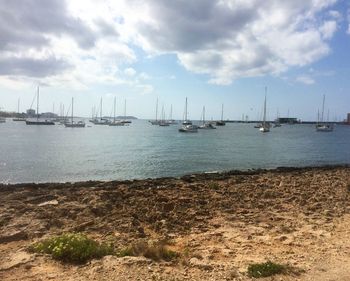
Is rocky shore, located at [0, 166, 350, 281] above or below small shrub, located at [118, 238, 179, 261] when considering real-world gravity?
below

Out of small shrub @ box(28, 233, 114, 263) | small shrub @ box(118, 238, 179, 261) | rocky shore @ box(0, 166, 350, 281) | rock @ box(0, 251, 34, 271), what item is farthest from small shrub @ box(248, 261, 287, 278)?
rock @ box(0, 251, 34, 271)

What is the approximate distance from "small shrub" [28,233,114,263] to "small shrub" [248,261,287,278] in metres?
3.08

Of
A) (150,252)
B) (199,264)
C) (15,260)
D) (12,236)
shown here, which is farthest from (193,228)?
(15,260)

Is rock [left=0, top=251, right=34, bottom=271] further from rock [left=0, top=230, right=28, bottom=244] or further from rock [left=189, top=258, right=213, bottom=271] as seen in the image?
rock [left=189, top=258, right=213, bottom=271]

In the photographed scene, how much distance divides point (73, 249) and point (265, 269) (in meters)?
3.93

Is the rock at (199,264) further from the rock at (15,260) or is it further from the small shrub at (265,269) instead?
the rock at (15,260)

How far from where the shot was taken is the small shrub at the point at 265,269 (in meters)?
7.73

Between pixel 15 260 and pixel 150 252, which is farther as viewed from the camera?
pixel 150 252

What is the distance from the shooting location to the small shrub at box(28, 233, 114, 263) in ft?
28.0

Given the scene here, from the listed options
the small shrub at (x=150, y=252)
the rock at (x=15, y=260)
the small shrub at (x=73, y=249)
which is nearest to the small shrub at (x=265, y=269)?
the small shrub at (x=150, y=252)

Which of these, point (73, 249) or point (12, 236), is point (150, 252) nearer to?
point (73, 249)

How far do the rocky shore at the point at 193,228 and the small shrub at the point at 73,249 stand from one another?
27 centimetres

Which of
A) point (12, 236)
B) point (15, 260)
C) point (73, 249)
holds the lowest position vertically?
point (12, 236)

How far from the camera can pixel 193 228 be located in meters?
12.6
